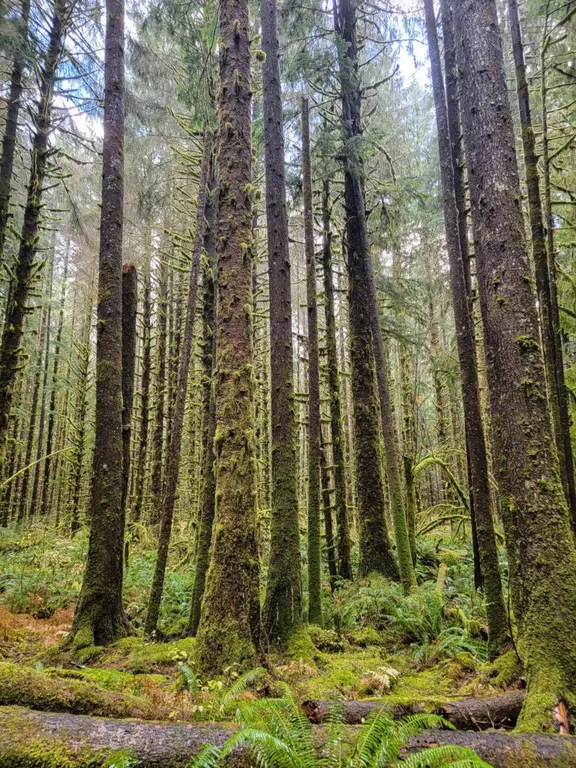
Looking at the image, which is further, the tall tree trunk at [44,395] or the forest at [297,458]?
the tall tree trunk at [44,395]

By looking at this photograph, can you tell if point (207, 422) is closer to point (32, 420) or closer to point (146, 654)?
point (146, 654)

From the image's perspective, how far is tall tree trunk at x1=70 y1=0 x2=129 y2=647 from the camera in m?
5.74

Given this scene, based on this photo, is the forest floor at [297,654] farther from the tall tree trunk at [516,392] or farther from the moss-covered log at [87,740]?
the tall tree trunk at [516,392]

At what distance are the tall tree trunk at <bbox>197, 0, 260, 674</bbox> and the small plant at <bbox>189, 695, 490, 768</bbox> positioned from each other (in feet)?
4.40

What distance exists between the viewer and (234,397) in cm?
467

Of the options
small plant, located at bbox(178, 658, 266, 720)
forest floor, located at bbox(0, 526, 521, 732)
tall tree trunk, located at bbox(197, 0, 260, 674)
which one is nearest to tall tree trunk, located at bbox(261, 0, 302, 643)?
forest floor, located at bbox(0, 526, 521, 732)

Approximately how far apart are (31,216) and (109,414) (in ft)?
19.6

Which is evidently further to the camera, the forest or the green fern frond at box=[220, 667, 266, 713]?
the green fern frond at box=[220, 667, 266, 713]

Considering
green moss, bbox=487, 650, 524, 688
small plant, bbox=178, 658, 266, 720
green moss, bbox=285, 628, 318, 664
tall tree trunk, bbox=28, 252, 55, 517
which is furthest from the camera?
tall tree trunk, bbox=28, 252, 55, 517

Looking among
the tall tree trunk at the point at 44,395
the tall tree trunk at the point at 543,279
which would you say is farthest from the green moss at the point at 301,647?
the tall tree trunk at the point at 44,395

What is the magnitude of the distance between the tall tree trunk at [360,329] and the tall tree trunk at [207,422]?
116 inches

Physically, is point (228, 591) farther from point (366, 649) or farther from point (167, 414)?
point (167, 414)

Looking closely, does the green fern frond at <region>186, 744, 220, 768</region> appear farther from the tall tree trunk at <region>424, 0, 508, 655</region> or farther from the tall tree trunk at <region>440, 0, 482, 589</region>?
the tall tree trunk at <region>440, 0, 482, 589</region>

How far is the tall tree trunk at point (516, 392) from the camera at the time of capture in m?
3.22
